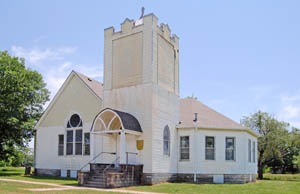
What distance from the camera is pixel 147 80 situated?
20828 millimetres

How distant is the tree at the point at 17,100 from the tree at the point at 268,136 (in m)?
22.4

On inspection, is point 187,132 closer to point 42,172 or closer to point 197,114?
point 197,114

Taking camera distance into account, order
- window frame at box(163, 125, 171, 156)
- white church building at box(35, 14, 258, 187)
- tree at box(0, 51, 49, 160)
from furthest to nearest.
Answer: tree at box(0, 51, 49, 160) < window frame at box(163, 125, 171, 156) < white church building at box(35, 14, 258, 187)

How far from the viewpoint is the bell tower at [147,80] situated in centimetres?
2058

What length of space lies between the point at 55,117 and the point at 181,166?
410 inches

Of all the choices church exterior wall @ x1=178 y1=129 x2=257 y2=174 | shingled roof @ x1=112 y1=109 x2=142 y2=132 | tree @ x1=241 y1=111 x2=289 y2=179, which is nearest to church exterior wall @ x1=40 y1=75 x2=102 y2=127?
shingled roof @ x1=112 y1=109 x2=142 y2=132

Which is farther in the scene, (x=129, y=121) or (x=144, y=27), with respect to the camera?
(x=144, y=27)

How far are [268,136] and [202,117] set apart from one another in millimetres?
17861

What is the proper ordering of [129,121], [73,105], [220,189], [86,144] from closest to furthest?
[220,189] → [129,121] → [86,144] → [73,105]

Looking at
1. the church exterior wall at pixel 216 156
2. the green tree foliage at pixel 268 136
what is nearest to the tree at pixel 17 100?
the church exterior wall at pixel 216 156

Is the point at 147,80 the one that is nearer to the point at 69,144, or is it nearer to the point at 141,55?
the point at 141,55

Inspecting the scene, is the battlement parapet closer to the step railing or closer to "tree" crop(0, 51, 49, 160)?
the step railing

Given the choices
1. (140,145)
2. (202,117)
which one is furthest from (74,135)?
(202,117)

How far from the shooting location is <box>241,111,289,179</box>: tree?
126 feet
